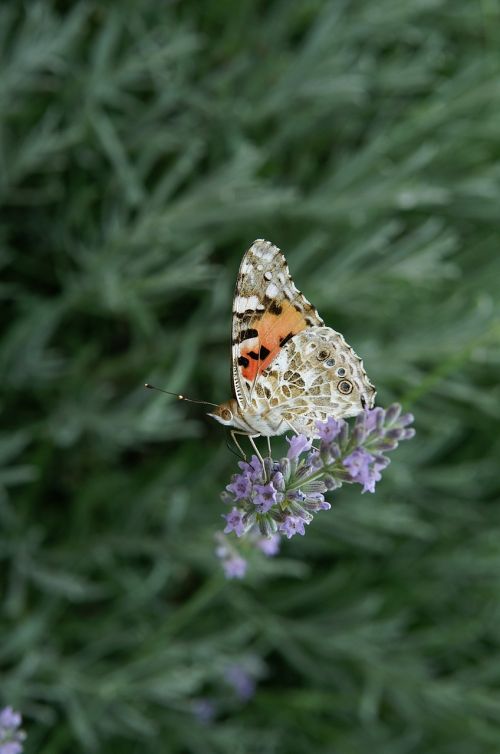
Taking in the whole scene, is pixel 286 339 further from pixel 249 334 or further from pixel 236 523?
pixel 236 523

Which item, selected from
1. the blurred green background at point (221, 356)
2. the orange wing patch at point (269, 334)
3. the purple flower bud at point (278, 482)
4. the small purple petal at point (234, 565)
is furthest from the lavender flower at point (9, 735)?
the blurred green background at point (221, 356)

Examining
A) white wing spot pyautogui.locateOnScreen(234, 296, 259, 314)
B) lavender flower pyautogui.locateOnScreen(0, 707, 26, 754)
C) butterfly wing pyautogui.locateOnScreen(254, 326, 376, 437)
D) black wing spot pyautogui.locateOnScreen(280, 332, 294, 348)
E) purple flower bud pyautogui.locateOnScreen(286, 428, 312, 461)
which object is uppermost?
white wing spot pyautogui.locateOnScreen(234, 296, 259, 314)

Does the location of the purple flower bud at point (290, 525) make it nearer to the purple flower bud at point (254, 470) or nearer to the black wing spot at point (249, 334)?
the purple flower bud at point (254, 470)

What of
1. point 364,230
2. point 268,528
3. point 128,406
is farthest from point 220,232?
point 268,528

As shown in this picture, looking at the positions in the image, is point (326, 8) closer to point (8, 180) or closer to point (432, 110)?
point (432, 110)

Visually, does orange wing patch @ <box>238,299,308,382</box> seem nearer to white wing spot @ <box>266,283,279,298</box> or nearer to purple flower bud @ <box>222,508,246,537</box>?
white wing spot @ <box>266,283,279,298</box>

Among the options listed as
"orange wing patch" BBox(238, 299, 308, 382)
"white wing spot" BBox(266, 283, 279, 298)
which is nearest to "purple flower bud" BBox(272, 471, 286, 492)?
"orange wing patch" BBox(238, 299, 308, 382)
